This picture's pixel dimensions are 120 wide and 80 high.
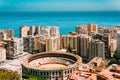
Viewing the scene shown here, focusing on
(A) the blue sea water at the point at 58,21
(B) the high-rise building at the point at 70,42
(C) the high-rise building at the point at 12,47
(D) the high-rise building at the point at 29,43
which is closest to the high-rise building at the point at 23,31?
(D) the high-rise building at the point at 29,43

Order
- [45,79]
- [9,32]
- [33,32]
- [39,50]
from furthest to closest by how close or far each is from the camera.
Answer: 1. [33,32]
2. [9,32]
3. [39,50]
4. [45,79]

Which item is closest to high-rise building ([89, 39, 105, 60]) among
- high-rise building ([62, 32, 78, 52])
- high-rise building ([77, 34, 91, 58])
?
high-rise building ([77, 34, 91, 58])

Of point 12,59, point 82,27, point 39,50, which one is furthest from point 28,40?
point 82,27

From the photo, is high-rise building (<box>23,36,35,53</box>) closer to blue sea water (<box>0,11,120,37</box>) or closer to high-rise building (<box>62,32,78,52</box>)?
high-rise building (<box>62,32,78,52</box>)

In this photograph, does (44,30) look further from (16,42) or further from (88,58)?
(88,58)

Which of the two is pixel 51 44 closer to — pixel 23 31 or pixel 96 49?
pixel 96 49

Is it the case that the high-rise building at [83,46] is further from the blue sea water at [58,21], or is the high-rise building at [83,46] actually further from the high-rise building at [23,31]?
the blue sea water at [58,21]
